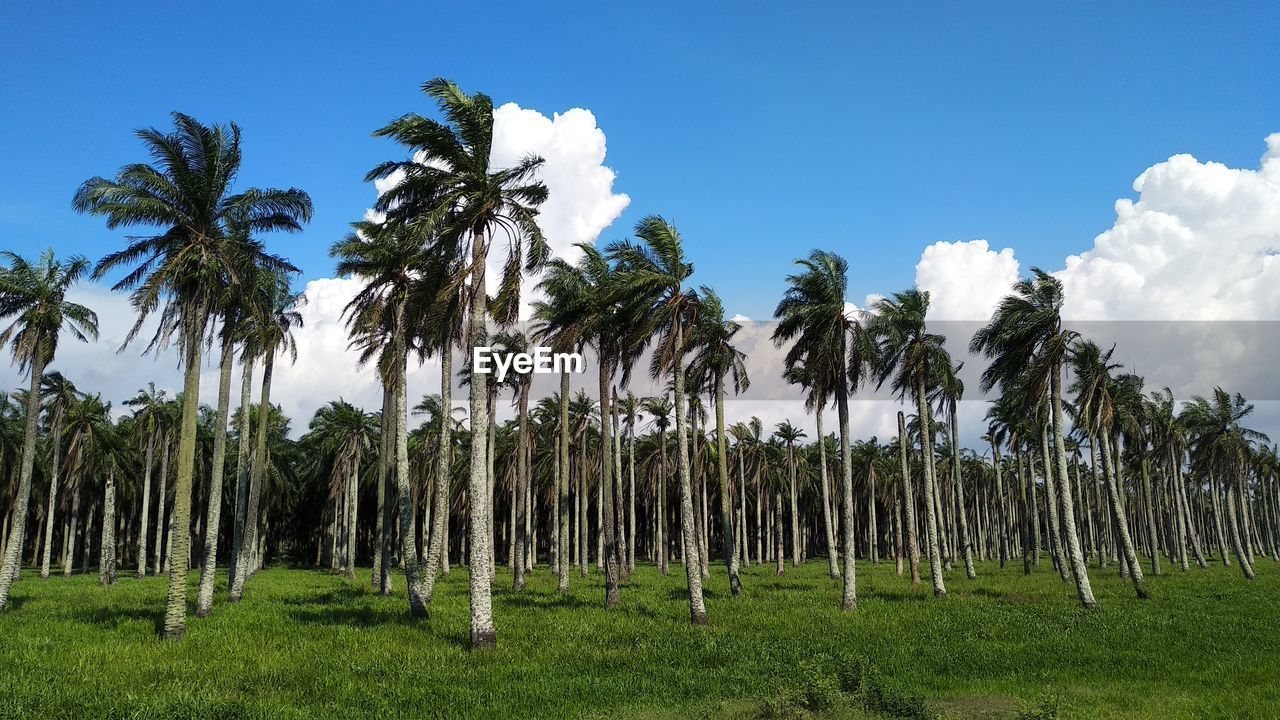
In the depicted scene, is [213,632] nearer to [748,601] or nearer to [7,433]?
[748,601]

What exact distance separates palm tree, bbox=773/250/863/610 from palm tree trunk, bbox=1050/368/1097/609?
8.60 m

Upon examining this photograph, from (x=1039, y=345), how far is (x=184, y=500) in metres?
32.3

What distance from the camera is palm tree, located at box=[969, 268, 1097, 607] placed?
31166 millimetres

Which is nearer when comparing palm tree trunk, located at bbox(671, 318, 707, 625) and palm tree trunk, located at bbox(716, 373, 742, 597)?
palm tree trunk, located at bbox(671, 318, 707, 625)

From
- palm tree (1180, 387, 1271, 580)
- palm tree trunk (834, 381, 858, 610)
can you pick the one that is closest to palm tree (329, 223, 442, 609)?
palm tree trunk (834, 381, 858, 610)

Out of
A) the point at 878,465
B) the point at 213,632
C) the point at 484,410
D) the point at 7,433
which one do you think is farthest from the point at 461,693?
the point at 878,465

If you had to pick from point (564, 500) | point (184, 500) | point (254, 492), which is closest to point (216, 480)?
point (184, 500)

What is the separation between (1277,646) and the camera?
1964 cm

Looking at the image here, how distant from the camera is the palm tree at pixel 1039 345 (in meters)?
31.2

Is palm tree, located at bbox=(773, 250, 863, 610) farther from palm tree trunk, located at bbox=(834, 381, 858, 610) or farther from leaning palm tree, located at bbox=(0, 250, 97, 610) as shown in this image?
leaning palm tree, located at bbox=(0, 250, 97, 610)

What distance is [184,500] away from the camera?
20.4 metres

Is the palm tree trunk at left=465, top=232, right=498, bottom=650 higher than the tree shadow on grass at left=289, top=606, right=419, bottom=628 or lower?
higher

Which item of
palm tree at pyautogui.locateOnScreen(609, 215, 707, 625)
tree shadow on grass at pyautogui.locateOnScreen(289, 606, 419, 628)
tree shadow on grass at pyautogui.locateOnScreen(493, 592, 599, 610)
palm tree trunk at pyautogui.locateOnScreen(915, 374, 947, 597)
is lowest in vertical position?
tree shadow on grass at pyautogui.locateOnScreen(493, 592, 599, 610)

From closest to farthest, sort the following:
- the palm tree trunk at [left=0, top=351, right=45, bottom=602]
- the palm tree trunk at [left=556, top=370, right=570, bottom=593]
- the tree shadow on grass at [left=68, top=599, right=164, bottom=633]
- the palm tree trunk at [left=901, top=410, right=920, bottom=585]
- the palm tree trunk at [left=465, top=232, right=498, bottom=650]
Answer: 1. the palm tree trunk at [left=465, top=232, right=498, bottom=650]
2. the tree shadow on grass at [left=68, top=599, right=164, bottom=633]
3. the palm tree trunk at [left=0, top=351, right=45, bottom=602]
4. the palm tree trunk at [left=556, top=370, right=570, bottom=593]
5. the palm tree trunk at [left=901, top=410, right=920, bottom=585]
